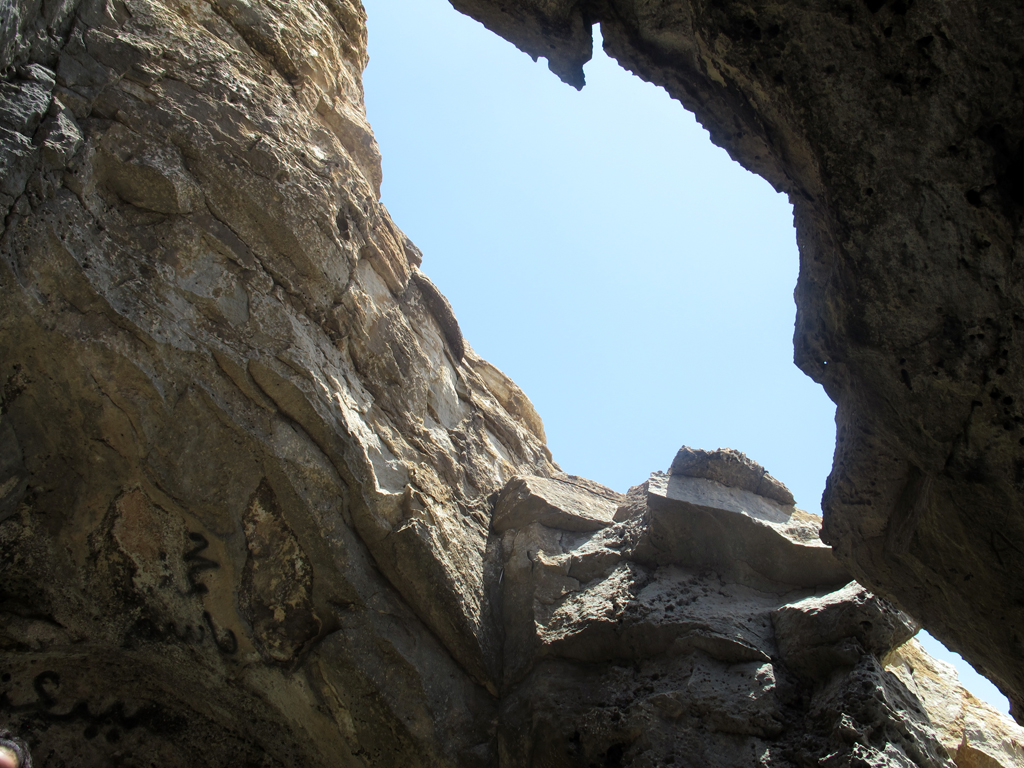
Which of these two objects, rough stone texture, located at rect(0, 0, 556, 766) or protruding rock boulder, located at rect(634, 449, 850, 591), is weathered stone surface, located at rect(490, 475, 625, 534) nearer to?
protruding rock boulder, located at rect(634, 449, 850, 591)

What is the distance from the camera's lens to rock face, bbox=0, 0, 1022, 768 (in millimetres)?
5504

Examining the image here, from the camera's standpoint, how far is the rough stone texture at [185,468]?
220 inches

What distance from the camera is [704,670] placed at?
6043mm

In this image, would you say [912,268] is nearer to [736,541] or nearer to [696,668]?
[696,668]

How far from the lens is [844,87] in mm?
4133

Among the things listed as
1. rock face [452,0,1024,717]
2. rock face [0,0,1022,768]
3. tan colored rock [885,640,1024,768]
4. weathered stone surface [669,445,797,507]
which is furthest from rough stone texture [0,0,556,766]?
tan colored rock [885,640,1024,768]

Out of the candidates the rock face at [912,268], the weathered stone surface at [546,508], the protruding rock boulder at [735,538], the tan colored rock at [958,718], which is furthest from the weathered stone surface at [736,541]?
the rock face at [912,268]

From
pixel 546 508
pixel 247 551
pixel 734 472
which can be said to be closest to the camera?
pixel 247 551

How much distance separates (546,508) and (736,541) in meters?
2.23

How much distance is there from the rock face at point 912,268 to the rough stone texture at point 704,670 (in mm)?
781

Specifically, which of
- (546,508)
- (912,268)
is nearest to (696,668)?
(546,508)

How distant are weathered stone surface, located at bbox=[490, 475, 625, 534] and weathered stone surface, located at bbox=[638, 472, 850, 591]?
0.96 meters

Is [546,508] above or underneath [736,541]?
above

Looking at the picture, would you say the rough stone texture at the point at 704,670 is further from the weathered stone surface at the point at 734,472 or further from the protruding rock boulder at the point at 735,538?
the weathered stone surface at the point at 734,472
